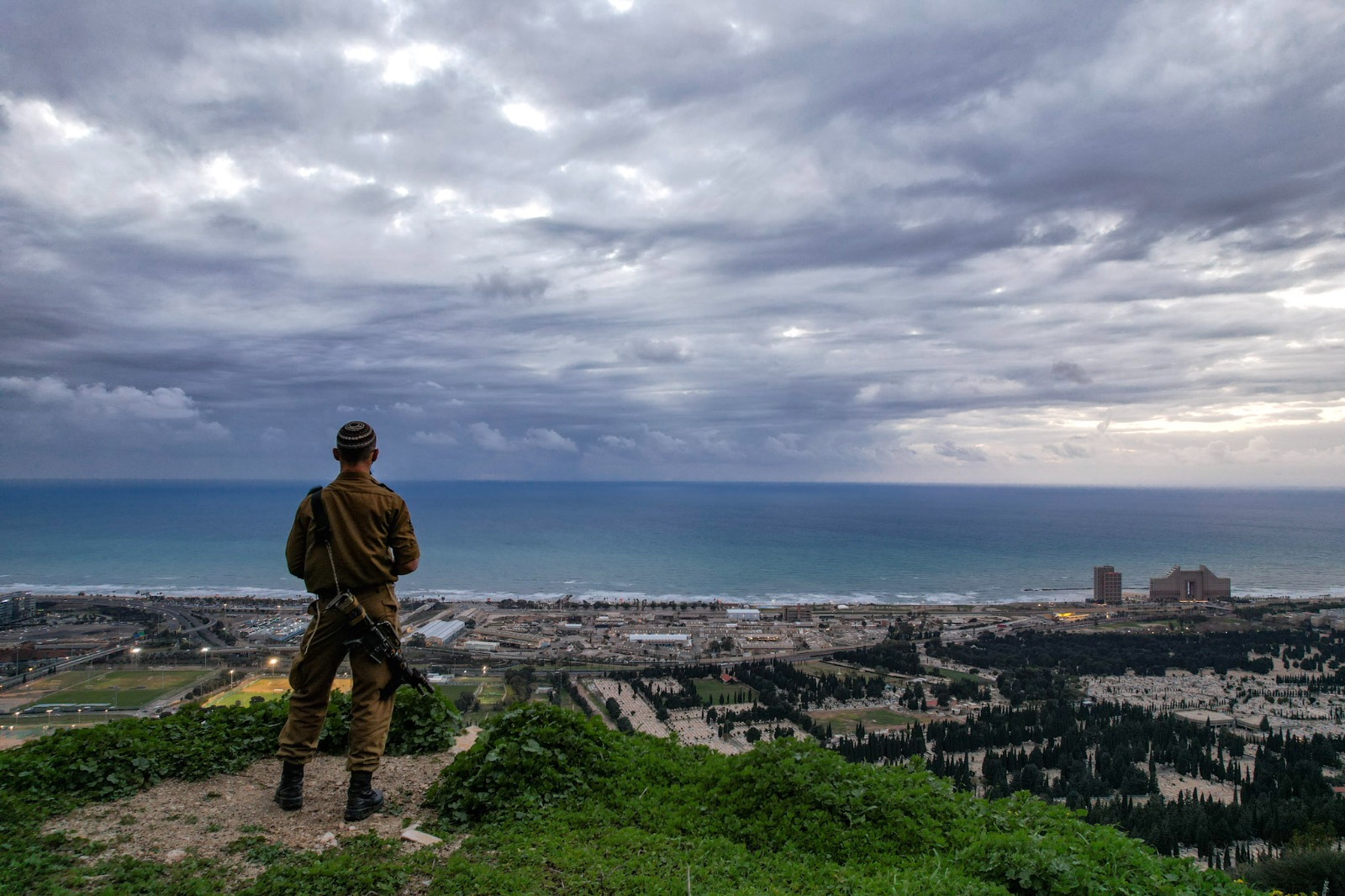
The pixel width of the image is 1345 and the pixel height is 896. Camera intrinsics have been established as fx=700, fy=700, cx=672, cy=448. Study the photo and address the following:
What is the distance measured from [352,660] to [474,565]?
6133cm

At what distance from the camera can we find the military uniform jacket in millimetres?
4324

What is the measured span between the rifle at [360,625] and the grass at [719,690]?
19.6 meters

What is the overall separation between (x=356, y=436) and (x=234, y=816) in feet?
8.19

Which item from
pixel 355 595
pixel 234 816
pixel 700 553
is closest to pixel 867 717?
pixel 234 816

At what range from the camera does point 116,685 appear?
18.2 meters

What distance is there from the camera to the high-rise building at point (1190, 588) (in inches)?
1948

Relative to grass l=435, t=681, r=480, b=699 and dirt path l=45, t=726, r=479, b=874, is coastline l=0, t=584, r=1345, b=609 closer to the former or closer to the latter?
grass l=435, t=681, r=480, b=699

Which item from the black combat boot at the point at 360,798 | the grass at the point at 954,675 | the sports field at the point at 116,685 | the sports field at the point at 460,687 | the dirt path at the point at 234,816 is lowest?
the grass at the point at 954,675

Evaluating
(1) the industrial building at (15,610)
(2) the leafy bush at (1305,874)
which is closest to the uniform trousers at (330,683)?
(2) the leafy bush at (1305,874)

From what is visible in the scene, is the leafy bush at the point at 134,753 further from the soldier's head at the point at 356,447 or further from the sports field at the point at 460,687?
the sports field at the point at 460,687

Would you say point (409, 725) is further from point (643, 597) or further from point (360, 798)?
point (643, 597)

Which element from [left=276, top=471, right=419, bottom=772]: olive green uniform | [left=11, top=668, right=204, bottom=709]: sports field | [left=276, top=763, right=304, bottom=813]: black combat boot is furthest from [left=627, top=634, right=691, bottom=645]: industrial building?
[left=276, top=471, right=419, bottom=772]: olive green uniform

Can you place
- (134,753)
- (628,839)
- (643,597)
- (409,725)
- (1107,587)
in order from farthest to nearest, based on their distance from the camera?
(1107,587)
(643,597)
(409,725)
(134,753)
(628,839)

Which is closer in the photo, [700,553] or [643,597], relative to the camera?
[643,597]
